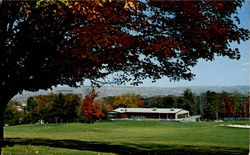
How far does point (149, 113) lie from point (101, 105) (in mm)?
30113

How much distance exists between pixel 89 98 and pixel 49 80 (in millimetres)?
65937

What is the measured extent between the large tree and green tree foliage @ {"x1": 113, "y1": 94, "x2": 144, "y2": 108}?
3391 inches

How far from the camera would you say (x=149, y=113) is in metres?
110

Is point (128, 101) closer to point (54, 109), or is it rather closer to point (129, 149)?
point (54, 109)

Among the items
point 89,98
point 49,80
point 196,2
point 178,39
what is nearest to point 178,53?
point 178,39

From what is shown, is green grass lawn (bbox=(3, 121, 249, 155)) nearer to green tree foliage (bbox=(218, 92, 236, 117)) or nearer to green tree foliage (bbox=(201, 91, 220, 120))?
green tree foliage (bbox=(201, 91, 220, 120))

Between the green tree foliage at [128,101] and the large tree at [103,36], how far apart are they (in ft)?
283

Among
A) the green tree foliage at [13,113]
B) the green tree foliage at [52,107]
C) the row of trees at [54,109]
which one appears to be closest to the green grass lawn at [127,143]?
the row of trees at [54,109]

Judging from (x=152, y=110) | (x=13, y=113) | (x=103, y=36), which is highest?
(x=103, y=36)

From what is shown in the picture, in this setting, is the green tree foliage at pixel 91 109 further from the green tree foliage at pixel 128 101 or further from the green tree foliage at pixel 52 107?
the green tree foliage at pixel 128 101

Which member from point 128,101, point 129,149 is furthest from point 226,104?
point 129,149

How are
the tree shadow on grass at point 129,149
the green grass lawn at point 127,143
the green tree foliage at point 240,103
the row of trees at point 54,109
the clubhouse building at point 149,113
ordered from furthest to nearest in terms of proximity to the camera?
the clubhouse building at point 149,113
the green tree foliage at point 240,103
the row of trees at point 54,109
the tree shadow on grass at point 129,149
the green grass lawn at point 127,143

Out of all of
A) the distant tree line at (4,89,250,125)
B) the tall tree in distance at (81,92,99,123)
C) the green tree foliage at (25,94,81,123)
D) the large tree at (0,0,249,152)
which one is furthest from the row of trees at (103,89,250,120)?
the large tree at (0,0,249,152)

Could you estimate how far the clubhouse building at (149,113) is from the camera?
10688cm
